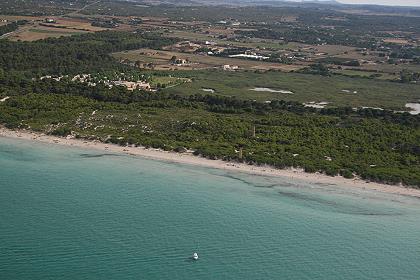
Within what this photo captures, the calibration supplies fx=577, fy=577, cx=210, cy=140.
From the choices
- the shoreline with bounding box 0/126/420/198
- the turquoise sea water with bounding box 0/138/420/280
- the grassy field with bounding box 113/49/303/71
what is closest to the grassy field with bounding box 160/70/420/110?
the grassy field with bounding box 113/49/303/71

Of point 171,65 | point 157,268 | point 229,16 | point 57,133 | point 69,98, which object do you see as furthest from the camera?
point 229,16

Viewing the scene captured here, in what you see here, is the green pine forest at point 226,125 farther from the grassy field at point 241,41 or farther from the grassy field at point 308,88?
the grassy field at point 241,41

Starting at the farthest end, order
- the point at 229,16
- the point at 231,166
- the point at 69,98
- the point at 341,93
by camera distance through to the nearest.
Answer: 1. the point at 229,16
2. the point at 341,93
3. the point at 69,98
4. the point at 231,166

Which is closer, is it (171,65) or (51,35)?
(171,65)

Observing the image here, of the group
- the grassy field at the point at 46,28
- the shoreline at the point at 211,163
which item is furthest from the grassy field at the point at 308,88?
the grassy field at the point at 46,28

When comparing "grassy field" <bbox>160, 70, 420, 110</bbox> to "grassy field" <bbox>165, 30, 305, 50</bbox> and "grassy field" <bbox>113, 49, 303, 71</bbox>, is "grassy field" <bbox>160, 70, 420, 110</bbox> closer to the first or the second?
"grassy field" <bbox>113, 49, 303, 71</bbox>

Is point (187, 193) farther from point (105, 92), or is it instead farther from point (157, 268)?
point (105, 92)

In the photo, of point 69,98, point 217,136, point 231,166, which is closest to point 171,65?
point 69,98
